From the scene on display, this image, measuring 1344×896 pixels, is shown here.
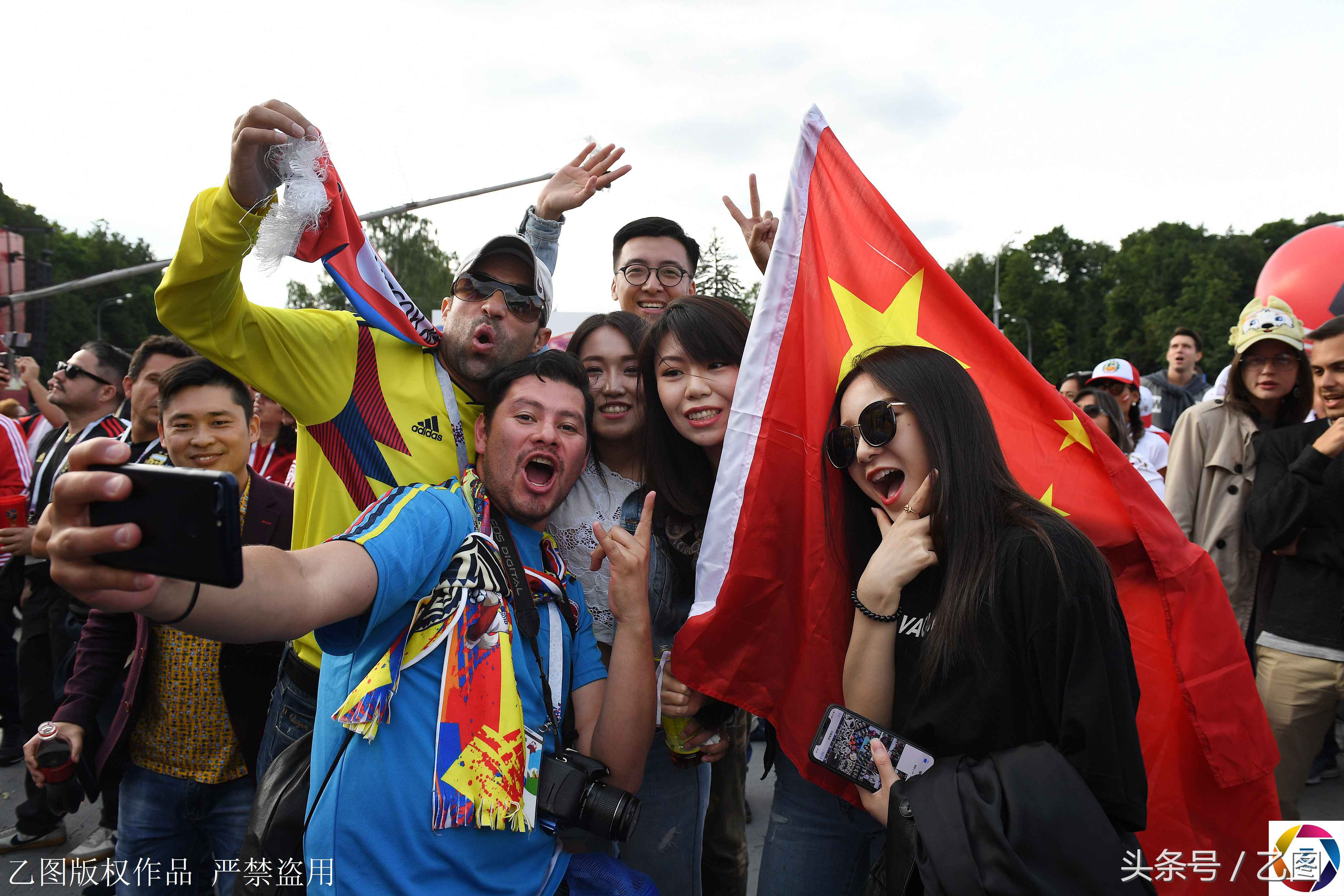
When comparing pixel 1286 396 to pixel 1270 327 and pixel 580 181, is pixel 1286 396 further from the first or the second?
pixel 580 181

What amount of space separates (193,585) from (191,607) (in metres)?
0.04

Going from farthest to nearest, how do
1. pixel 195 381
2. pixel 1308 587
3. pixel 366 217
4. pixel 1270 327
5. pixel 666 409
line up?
pixel 366 217 → pixel 1270 327 → pixel 1308 587 → pixel 195 381 → pixel 666 409

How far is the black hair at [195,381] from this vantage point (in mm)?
3205

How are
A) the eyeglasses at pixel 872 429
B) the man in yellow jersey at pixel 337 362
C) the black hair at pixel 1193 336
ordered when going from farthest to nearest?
1. the black hair at pixel 1193 336
2. the man in yellow jersey at pixel 337 362
3. the eyeglasses at pixel 872 429

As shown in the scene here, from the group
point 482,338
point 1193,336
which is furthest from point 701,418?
point 1193,336

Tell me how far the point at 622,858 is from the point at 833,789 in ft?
2.68

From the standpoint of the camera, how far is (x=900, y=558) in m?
2.00

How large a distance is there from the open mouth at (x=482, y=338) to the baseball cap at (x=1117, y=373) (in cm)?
577

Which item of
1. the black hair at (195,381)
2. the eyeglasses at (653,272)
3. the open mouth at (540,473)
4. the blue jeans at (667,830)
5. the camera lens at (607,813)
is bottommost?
the blue jeans at (667,830)

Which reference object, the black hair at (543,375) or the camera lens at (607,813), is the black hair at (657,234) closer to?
the black hair at (543,375)

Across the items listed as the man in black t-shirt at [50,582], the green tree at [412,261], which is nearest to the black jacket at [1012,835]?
the man in black t-shirt at [50,582]

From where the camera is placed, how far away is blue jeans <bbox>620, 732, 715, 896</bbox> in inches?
105

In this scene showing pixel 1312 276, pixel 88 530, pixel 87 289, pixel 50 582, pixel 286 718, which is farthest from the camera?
pixel 87 289

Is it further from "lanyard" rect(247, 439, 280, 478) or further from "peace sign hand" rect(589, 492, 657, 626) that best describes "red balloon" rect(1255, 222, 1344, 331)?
"lanyard" rect(247, 439, 280, 478)
